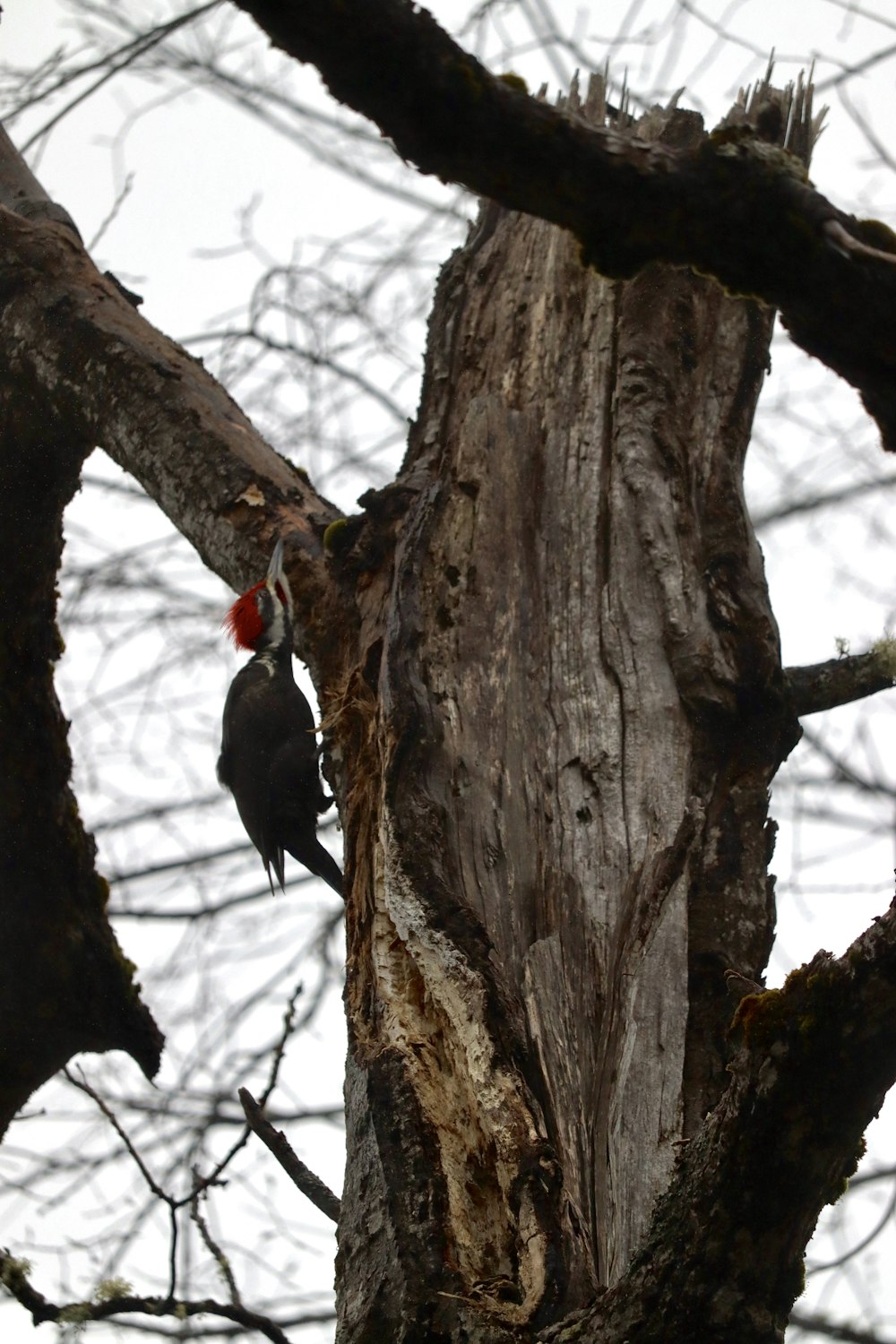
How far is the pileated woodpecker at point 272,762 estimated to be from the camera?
4617 millimetres

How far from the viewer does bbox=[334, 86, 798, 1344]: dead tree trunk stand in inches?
67.0

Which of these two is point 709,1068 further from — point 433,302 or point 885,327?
point 433,302

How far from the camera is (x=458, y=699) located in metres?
2.37

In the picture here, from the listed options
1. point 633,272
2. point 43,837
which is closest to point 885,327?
point 633,272

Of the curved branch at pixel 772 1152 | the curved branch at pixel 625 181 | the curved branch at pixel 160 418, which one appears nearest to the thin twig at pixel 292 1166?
the curved branch at pixel 160 418

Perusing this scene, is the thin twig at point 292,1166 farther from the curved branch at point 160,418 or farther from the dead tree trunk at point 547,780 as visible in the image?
the curved branch at point 160,418

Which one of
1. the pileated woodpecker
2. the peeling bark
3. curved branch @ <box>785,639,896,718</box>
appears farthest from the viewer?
the pileated woodpecker

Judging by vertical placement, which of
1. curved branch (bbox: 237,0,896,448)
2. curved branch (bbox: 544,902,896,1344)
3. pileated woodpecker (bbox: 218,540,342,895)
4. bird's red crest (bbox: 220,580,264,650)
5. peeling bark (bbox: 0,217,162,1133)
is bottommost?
curved branch (bbox: 544,902,896,1344)

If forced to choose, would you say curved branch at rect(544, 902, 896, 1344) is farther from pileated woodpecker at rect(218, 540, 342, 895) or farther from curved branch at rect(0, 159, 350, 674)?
pileated woodpecker at rect(218, 540, 342, 895)

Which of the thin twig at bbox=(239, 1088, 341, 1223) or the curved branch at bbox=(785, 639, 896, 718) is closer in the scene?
the thin twig at bbox=(239, 1088, 341, 1223)

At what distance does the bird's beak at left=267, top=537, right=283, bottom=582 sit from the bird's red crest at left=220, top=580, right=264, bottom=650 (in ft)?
3.56

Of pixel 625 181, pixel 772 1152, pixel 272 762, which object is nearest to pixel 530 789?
pixel 772 1152

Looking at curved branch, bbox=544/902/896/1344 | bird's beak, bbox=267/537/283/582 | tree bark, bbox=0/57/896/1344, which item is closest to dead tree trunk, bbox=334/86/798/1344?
tree bark, bbox=0/57/896/1344

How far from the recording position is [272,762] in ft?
15.3
